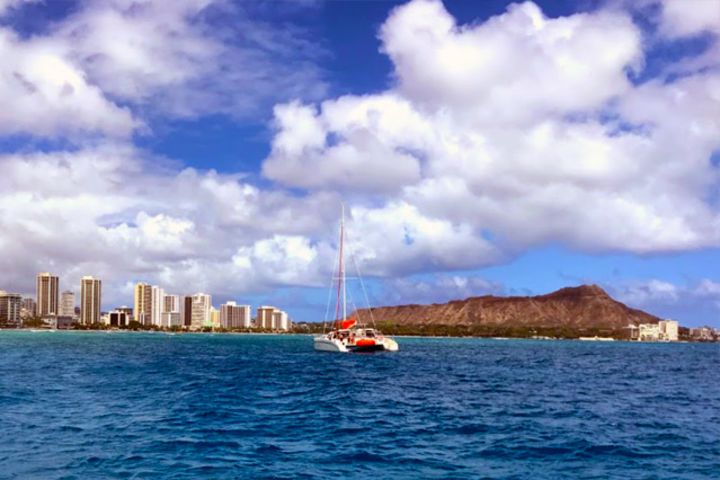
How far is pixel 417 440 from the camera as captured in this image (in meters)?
32.8

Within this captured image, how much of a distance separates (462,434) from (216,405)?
59.3ft

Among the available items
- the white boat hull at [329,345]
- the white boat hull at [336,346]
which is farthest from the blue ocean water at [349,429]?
the white boat hull at [329,345]

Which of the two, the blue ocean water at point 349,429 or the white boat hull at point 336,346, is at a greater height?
the blue ocean water at point 349,429

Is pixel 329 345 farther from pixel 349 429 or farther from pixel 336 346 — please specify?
pixel 349 429

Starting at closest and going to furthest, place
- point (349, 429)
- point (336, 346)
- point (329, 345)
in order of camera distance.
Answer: point (349, 429)
point (336, 346)
point (329, 345)

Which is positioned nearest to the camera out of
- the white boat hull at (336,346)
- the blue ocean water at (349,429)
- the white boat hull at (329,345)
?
the blue ocean water at (349,429)

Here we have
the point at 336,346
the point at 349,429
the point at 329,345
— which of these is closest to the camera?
the point at 349,429

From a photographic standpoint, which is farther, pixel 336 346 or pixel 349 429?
pixel 336 346

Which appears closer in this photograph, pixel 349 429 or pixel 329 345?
pixel 349 429

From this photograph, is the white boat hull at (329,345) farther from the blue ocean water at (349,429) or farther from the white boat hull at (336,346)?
the blue ocean water at (349,429)

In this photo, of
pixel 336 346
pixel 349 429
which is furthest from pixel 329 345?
pixel 349 429

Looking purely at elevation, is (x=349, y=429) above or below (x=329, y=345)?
above

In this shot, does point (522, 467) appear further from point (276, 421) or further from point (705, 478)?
point (276, 421)

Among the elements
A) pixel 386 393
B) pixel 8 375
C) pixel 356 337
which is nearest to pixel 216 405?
pixel 386 393
